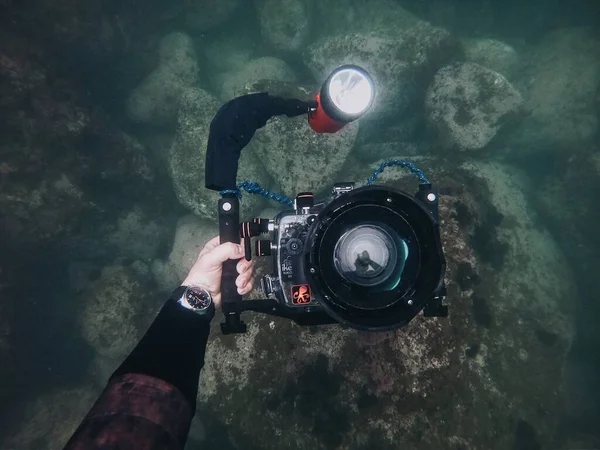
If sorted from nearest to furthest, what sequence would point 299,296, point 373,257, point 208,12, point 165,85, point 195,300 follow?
point 373,257, point 195,300, point 299,296, point 165,85, point 208,12

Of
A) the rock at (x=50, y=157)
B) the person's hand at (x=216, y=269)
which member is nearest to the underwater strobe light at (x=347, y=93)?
the person's hand at (x=216, y=269)

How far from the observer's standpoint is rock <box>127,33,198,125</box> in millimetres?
9359

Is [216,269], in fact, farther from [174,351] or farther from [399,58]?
[399,58]

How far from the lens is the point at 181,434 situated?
1645 millimetres

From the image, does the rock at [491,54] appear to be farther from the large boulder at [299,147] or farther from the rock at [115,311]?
the rock at [115,311]

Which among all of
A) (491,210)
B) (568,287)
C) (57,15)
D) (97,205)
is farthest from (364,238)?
(57,15)

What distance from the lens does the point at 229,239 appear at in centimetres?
258

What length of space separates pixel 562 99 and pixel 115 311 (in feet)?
38.1

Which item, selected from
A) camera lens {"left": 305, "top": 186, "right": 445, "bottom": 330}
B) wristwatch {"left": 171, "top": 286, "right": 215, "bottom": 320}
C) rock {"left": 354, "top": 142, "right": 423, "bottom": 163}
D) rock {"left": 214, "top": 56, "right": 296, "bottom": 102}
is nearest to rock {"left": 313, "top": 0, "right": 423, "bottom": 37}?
rock {"left": 214, "top": 56, "right": 296, "bottom": 102}

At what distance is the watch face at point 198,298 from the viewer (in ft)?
7.64

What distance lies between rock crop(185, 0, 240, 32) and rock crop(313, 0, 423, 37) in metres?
2.64

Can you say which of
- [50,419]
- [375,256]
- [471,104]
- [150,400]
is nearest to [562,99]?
[471,104]

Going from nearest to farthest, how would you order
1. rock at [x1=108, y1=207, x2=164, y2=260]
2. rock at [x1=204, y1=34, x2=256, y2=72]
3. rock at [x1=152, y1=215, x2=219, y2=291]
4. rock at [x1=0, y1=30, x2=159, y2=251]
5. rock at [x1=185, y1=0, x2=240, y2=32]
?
rock at [x1=0, y1=30, x2=159, y2=251], rock at [x1=152, y1=215, x2=219, y2=291], rock at [x1=108, y1=207, x2=164, y2=260], rock at [x1=185, y1=0, x2=240, y2=32], rock at [x1=204, y1=34, x2=256, y2=72]

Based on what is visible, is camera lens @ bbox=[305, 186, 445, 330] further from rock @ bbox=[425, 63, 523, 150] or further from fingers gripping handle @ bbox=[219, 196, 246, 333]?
rock @ bbox=[425, 63, 523, 150]
